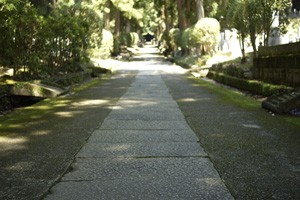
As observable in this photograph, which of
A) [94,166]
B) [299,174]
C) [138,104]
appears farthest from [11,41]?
[299,174]

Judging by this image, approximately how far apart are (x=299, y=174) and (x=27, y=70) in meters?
13.1

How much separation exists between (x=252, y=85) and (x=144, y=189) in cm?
1087

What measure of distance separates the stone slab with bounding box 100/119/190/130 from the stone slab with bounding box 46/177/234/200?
320 centimetres

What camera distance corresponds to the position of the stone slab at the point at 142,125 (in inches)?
301

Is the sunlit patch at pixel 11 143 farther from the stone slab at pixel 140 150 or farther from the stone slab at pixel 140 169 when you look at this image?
the stone slab at pixel 140 169

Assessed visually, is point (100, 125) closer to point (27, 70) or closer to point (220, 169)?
point (220, 169)

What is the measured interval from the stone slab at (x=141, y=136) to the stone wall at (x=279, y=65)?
6.34 metres

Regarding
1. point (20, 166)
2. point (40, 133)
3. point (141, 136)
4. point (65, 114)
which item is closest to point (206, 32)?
point (65, 114)

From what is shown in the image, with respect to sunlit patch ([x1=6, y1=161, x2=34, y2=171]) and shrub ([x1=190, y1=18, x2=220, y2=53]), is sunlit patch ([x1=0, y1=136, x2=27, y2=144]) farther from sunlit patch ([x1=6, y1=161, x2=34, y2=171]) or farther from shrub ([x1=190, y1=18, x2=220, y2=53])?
shrub ([x1=190, y1=18, x2=220, y2=53])

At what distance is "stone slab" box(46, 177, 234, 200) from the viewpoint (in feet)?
12.9

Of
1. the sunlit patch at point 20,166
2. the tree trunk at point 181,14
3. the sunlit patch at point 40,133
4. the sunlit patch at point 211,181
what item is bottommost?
the sunlit patch at point 211,181

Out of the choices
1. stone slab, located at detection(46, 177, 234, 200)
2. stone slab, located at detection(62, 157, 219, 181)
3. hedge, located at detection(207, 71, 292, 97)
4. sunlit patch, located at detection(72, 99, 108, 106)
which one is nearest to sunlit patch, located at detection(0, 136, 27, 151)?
stone slab, located at detection(62, 157, 219, 181)

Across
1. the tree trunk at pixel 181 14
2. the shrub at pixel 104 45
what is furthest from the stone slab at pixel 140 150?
the tree trunk at pixel 181 14

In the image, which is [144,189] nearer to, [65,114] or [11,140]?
[11,140]
